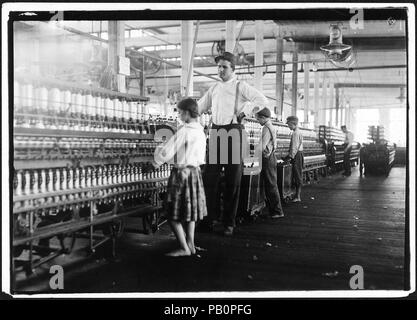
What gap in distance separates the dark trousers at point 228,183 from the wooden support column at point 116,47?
153cm

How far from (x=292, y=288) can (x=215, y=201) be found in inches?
62.0

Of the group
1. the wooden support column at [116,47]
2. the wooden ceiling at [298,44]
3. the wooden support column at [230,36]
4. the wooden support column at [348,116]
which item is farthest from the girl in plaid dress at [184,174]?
the wooden support column at [348,116]

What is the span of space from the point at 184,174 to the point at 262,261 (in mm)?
913

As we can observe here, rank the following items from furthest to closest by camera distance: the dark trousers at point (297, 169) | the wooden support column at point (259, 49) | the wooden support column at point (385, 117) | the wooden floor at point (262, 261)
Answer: the wooden support column at point (259, 49)
the dark trousers at point (297, 169)
the wooden support column at point (385, 117)
the wooden floor at point (262, 261)

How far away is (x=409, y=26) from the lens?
269cm

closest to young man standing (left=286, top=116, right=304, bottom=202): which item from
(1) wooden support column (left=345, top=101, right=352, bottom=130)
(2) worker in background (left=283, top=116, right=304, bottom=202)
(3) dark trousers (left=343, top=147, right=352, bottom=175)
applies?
(2) worker in background (left=283, top=116, right=304, bottom=202)

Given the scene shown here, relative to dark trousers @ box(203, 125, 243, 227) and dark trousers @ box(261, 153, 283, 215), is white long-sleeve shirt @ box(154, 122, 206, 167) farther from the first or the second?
dark trousers @ box(261, 153, 283, 215)

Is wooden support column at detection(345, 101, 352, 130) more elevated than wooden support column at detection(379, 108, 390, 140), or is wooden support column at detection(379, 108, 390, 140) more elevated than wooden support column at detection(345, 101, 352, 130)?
wooden support column at detection(345, 101, 352, 130)

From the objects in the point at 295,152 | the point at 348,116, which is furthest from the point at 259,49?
the point at 348,116

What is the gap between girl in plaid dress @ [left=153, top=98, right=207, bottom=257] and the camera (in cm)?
320

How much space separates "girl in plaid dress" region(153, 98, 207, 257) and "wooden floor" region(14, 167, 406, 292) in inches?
11.8

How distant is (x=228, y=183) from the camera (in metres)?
3.99

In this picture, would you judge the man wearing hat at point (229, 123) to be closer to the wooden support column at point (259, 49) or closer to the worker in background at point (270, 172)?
the worker in background at point (270, 172)

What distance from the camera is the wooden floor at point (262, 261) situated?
2705mm
